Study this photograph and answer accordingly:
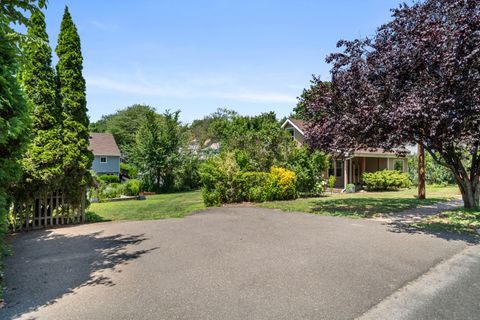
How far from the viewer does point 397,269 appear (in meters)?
5.20

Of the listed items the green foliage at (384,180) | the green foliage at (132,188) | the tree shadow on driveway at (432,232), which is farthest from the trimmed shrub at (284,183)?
the green foliage at (132,188)

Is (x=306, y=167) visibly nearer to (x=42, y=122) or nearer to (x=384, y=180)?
(x=384, y=180)

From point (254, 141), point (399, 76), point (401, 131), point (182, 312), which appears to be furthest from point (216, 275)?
point (254, 141)

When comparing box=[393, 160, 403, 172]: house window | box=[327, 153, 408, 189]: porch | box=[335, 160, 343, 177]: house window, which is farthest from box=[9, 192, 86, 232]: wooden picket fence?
box=[393, 160, 403, 172]: house window

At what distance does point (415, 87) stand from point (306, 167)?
9786 mm

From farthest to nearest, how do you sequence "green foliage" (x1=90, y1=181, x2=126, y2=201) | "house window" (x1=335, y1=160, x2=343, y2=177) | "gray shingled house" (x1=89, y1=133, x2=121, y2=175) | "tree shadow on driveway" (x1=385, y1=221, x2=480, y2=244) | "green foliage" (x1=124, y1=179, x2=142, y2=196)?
"gray shingled house" (x1=89, y1=133, x2=121, y2=175) < "house window" (x1=335, y1=160, x2=343, y2=177) < "green foliage" (x1=124, y1=179, x2=142, y2=196) < "green foliage" (x1=90, y1=181, x2=126, y2=201) < "tree shadow on driveway" (x1=385, y1=221, x2=480, y2=244)

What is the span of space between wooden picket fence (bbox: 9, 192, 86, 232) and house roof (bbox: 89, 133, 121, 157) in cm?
2756

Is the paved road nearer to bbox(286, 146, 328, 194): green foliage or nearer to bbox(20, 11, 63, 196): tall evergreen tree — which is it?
bbox(20, 11, 63, 196): tall evergreen tree

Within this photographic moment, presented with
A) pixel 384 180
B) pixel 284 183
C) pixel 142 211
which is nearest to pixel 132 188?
pixel 142 211

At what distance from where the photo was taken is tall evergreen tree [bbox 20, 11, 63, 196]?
8.63 meters

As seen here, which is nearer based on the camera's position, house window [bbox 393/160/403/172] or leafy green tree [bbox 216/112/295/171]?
leafy green tree [bbox 216/112/295/171]

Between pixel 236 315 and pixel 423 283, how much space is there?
3066 mm

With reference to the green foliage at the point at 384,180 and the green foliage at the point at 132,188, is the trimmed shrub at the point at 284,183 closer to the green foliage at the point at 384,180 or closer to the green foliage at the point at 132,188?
the green foliage at the point at 384,180

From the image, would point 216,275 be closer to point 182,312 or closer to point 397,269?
point 182,312
